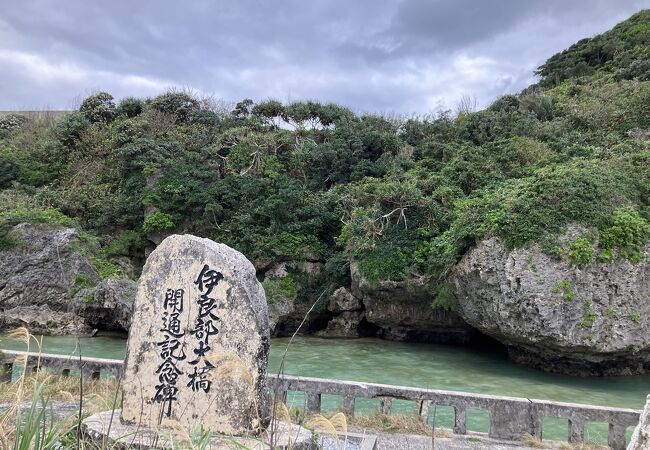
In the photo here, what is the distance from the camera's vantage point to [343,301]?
53.0ft

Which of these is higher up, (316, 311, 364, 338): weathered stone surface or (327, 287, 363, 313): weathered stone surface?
(327, 287, 363, 313): weathered stone surface

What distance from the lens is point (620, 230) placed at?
1089cm

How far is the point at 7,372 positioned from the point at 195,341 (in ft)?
15.7

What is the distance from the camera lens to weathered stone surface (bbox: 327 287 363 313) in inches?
634

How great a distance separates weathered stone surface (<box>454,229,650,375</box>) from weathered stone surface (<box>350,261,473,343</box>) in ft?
9.87

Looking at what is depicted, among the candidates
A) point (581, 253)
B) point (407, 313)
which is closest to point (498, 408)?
point (581, 253)

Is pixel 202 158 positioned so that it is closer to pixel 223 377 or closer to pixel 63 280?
pixel 63 280

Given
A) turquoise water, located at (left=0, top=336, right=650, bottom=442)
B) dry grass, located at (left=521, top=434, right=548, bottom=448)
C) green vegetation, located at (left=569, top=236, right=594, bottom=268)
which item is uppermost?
green vegetation, located at (left=569, top=236, right=594, bottom=268)

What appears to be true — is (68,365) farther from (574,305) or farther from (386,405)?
(574,305)

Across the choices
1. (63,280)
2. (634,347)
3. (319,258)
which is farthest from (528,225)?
(63,280)

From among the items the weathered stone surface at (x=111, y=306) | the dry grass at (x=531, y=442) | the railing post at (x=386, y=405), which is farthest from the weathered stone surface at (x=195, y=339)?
the weathered stone surface at (x=111, y=306)

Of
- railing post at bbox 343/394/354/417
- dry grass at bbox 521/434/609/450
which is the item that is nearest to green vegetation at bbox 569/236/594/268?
dry grass at bbox 521/434/609/450

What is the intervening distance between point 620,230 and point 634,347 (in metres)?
2.55

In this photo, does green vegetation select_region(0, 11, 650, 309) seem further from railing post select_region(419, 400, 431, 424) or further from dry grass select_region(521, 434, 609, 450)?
railing post select_region(419, 400, 431, 424)
